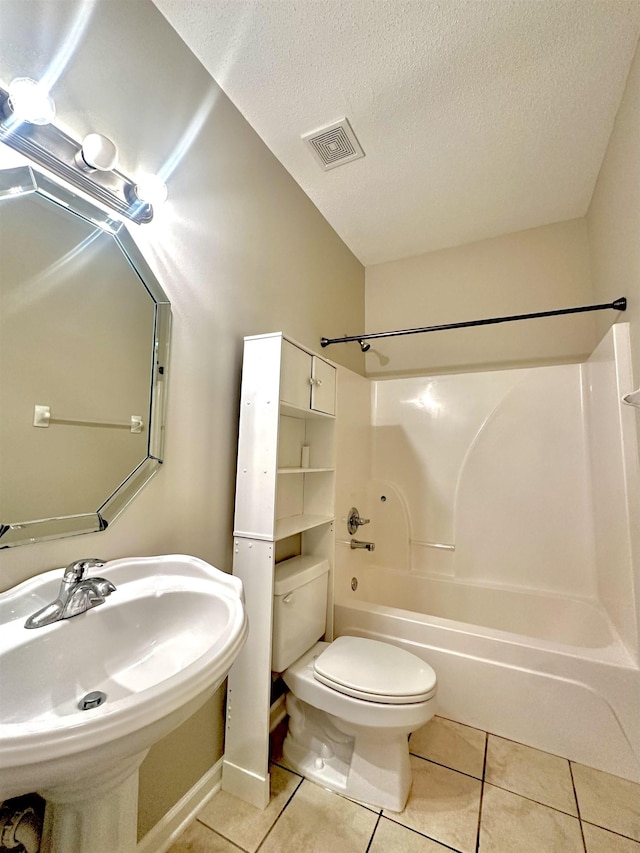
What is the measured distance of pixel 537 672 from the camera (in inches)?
57.6

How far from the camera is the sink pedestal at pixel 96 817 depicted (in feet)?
2.23

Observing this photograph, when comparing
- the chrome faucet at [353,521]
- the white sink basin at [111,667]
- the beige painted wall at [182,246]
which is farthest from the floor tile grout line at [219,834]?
the chrome faucet at [353,521]

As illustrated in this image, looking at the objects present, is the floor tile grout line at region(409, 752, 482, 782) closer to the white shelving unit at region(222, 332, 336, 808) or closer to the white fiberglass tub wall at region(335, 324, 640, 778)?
Answer: the white fiberglass tub wall at region(335, 324, 640, 778)

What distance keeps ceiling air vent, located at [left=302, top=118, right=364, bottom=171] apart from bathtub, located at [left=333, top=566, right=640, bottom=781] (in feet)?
7.14

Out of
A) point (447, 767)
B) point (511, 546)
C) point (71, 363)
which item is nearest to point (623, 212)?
point (511, 546)

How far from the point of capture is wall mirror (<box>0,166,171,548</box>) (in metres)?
0.83

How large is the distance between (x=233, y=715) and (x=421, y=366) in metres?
2.25

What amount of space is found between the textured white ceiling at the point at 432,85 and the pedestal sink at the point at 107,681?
187cm

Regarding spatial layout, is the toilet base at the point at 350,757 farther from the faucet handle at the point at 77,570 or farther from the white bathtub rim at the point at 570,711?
the faucet handle at the point at 77,570

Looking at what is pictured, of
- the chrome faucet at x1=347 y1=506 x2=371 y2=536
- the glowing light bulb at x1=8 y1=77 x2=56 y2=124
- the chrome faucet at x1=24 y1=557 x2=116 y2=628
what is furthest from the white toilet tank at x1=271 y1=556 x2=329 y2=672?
the glowing light bulb at x1=8 y1=77 x2=56 y2=124

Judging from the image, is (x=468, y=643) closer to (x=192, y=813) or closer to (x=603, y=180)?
(x=192, y=813)

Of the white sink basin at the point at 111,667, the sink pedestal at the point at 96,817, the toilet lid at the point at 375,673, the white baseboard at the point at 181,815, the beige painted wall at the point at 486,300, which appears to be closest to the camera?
the white sink basin at the point at 111,667

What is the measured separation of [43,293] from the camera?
2.92 ft

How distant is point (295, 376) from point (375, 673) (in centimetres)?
117
